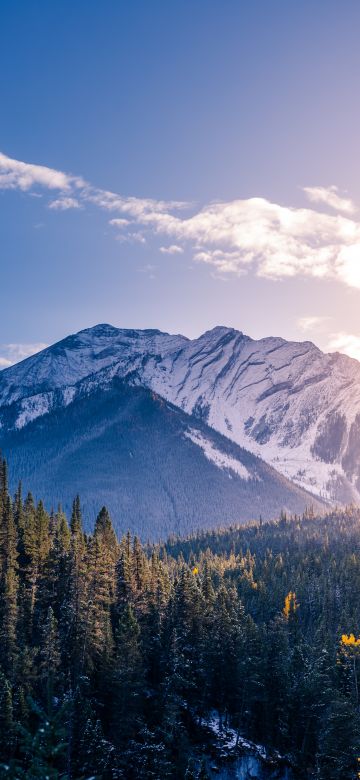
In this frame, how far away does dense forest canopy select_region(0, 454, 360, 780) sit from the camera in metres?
68.1

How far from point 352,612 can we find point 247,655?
169ft

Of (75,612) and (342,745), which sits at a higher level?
(75,612)

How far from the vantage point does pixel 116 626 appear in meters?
87.1

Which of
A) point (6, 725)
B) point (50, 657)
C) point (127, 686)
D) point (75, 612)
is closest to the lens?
point (6, 725)

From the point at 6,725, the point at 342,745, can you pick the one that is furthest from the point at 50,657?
the point at 342,745

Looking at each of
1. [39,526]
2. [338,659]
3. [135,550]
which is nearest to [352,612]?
[338,659]

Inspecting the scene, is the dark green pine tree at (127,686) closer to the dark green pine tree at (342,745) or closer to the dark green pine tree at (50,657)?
the dark green pine tree at (50,657)

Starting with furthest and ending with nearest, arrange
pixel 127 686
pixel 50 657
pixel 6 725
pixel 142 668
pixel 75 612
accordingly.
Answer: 1. pixel 142 668
2. pixel 75 612
3. pixel 127 686
4. pixel 50 657
5. pixel 6 725

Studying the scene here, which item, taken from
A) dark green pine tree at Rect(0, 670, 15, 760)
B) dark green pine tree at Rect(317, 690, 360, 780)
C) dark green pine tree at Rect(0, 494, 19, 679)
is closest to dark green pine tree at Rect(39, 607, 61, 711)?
dark green pine tree at Rect(0, 494, 19, 679)

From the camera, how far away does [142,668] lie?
254 ft

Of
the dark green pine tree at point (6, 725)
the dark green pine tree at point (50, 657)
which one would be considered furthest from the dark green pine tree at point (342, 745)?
the dark green pine tree at point (6, 725)

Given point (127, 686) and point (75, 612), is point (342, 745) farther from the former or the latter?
point (75, 612)

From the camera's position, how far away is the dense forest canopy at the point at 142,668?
224ft

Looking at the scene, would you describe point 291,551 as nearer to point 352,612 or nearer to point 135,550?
point 352,612
